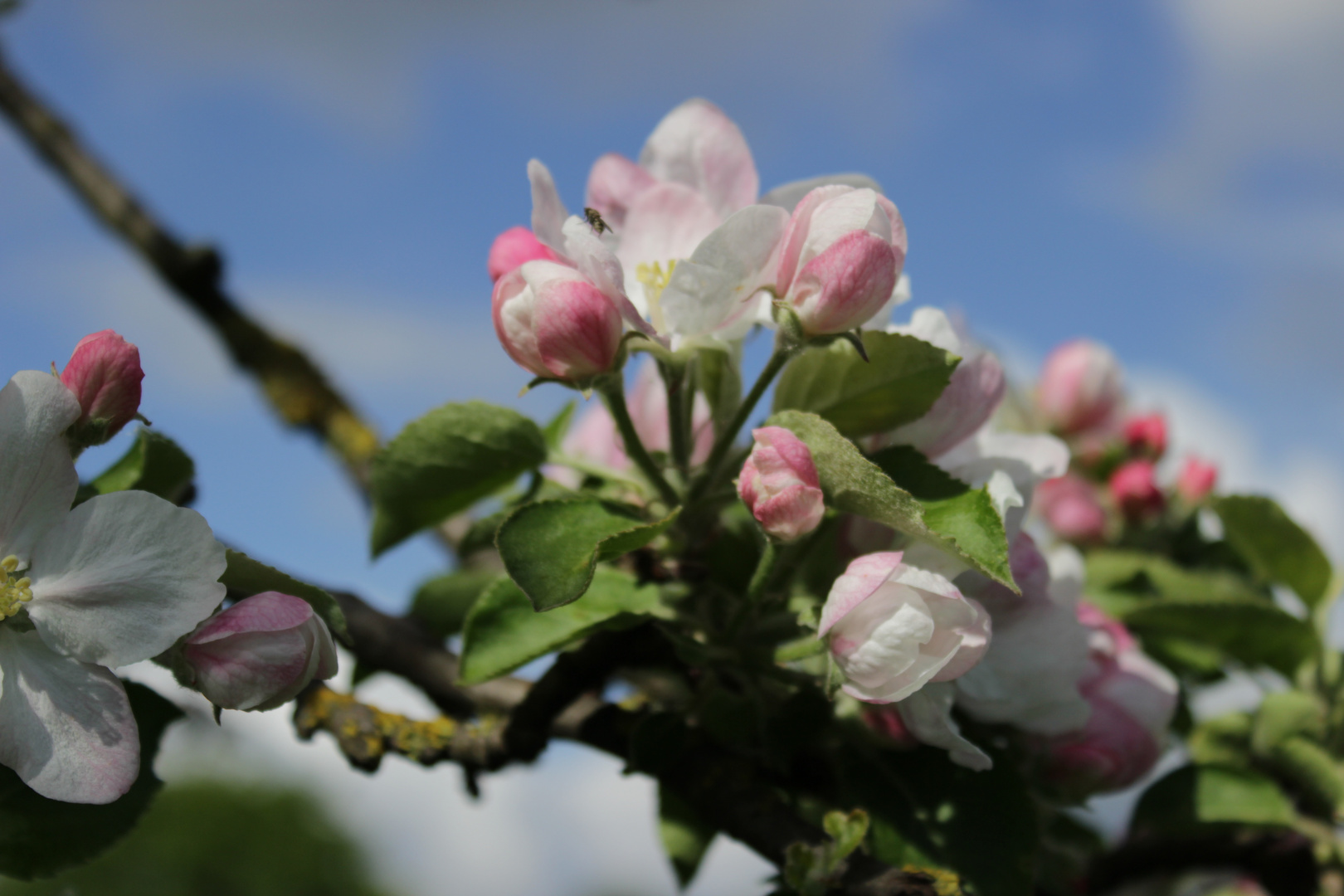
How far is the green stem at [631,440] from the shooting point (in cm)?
72

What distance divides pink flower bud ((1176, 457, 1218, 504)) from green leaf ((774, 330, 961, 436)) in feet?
3.91

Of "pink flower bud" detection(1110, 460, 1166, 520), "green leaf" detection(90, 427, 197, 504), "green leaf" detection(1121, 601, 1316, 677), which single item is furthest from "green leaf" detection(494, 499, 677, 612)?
"pink flower bud" detection(1110, 460, 1166, 520)

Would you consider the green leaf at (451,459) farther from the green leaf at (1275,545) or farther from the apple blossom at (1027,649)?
the green leaf at (1275,545)

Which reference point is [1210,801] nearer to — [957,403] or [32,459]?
[957,403]

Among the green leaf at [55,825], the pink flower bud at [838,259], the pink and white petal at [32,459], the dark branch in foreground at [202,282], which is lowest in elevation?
the pink flower bud at [838,259]

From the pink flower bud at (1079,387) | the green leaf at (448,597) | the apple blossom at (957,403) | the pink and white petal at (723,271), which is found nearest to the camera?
the pink and white petal at (723,271)

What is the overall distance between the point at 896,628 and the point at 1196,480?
136 cm

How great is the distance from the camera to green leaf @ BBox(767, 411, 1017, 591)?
0.62m

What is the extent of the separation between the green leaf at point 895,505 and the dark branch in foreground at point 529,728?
25 centimetres

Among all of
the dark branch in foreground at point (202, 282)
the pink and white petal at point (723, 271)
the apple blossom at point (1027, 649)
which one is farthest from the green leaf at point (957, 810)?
the dark branch in foreground at point (202, 282)

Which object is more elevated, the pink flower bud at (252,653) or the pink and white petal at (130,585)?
the pink and white petal at (130,585)

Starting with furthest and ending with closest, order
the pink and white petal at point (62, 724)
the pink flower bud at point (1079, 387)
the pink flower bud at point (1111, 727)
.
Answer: the pink flower bud at point (1079, 387) < the pink flower bud at point (1111, 727) < the pink and white petal at point (62, 724)

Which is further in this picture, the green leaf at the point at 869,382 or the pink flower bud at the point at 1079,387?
the pink flower bud at the point at 1079,387

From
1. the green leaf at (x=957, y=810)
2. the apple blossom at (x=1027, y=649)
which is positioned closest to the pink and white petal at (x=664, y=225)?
the apple blossom at (x=1027, y=649)
